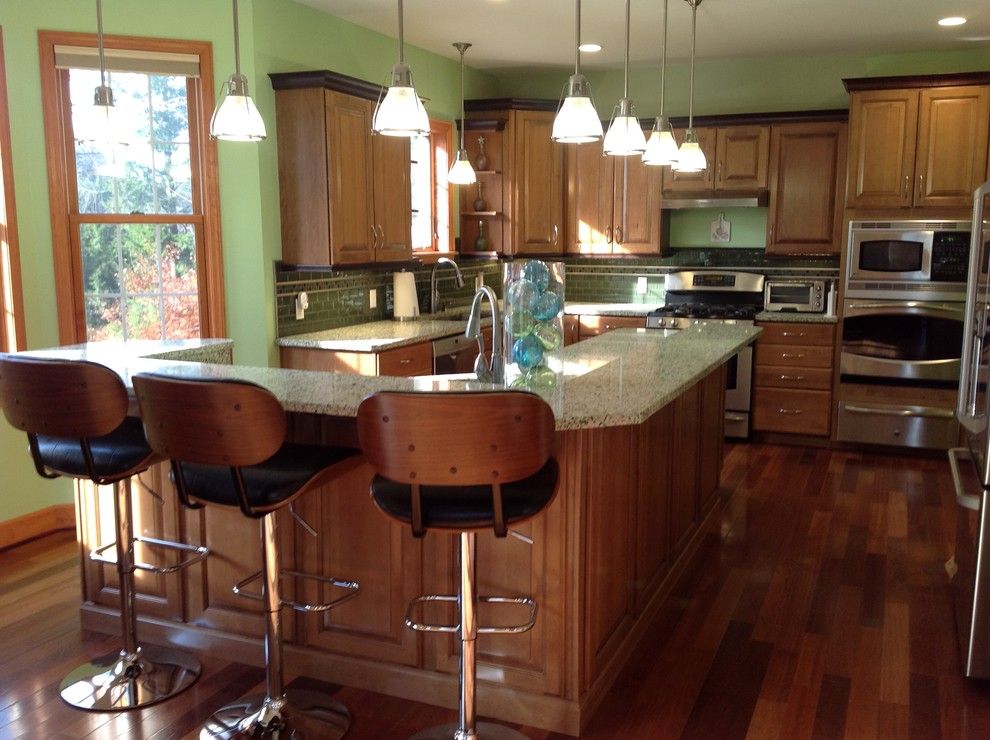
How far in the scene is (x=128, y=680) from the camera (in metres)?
2.82

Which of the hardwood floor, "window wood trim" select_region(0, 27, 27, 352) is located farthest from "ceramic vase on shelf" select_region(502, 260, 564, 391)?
"window wood trim" select_region(0, 27, 27, 352)

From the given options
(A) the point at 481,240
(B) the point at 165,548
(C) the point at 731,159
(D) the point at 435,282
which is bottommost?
(B) the point at 165,548

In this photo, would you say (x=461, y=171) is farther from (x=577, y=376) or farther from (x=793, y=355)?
(x=577, y=376)

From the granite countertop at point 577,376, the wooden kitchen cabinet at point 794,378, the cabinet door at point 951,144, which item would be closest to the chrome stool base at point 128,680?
the granite countertop at point 577,376

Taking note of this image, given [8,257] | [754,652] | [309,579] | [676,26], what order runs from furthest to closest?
[676,26]
[8,257]
[754,652]
[309,579]

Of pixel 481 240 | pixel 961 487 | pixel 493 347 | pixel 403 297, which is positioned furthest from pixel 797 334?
pixel 493 347

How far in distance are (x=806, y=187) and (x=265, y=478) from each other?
491 centimetres

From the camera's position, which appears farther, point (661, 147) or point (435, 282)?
point (435, 282)

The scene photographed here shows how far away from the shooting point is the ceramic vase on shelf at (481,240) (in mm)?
6551

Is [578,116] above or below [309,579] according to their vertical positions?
above

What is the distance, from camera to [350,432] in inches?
106

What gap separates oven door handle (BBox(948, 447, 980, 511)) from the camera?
2825 mm

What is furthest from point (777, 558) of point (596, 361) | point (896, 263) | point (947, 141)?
point (947, 141)

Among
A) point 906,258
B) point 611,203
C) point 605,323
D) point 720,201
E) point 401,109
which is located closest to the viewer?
point 401,109
